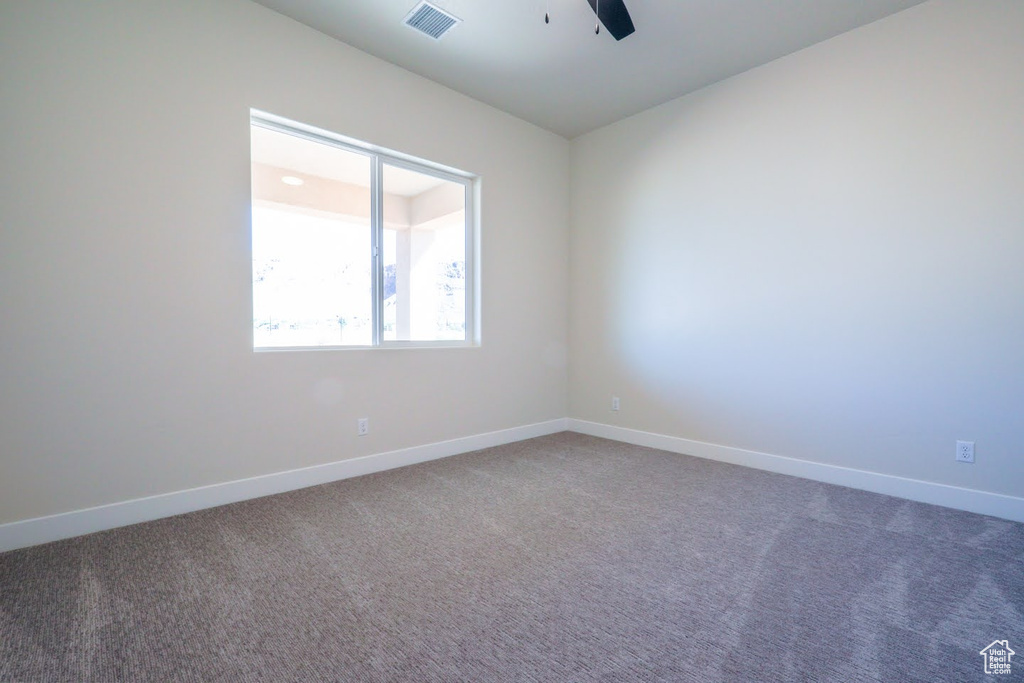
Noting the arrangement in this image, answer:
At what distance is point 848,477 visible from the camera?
9.90ft

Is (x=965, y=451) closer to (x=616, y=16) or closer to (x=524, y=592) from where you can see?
(x=524, y=592)

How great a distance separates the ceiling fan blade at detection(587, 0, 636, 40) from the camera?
2324mm

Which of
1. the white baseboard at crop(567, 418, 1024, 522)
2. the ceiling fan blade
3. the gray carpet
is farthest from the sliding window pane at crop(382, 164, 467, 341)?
the white baseboard at crop(567, 418, 1024, 522)

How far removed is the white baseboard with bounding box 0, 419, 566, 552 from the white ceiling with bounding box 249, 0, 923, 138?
2876 mm

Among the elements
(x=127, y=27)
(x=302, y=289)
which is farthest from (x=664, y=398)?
(x=127, y=27)

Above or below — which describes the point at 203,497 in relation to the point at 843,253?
below

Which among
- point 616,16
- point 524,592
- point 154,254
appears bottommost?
point 524,592

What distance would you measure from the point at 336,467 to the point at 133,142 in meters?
2.18

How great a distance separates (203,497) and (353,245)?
6.06 feet

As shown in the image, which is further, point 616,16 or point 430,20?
point 430,20

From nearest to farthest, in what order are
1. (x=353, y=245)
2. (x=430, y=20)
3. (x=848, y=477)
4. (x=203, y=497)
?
(x=203, y=497) → (x=430, y=20) → (x=848, y=477) → (x=353, y=245)

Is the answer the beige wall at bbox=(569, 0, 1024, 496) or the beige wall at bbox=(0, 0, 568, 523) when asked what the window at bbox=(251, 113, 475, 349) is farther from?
the beige wall at bbox=(569, 0, 1024, 496)

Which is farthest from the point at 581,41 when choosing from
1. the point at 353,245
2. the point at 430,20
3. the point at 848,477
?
the point at 848,477

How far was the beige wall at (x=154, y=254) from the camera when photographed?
84.0 inches
